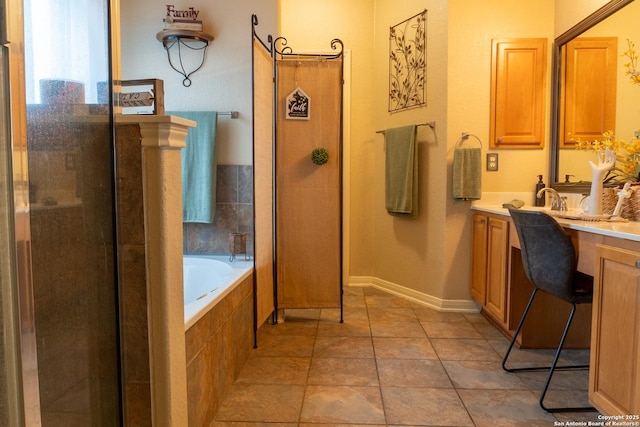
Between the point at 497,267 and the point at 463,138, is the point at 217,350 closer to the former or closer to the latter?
the point at 497,267

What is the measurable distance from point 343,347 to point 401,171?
1.64 meters

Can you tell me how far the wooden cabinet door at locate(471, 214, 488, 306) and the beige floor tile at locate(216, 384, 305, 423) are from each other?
1.63 meters

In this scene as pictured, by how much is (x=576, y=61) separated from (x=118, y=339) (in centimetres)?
325

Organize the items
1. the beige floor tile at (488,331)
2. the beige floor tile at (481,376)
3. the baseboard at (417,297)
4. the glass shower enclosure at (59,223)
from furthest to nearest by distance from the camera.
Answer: the baseboard at (417,297), the beige floor tile at (488,331), the beige floor tile at (481,376), the glass shower enclosure at (59,223)

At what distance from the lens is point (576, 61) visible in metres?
2.84

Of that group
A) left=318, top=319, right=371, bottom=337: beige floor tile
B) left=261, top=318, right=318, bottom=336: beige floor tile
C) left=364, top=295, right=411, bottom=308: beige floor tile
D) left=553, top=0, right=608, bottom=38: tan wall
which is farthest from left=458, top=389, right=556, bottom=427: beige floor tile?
left=553, top=0, right=608, bottom=38: tan wall

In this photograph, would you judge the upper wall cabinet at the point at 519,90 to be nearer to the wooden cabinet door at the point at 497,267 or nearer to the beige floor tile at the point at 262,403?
the wooden cabinet door at the point at 497,267

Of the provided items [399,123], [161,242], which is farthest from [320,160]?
[161,242]

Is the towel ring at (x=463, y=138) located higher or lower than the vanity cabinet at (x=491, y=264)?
higher

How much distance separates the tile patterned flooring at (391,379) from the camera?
1.80 meters


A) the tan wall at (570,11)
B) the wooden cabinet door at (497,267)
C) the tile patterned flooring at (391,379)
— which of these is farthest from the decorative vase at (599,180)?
the tan wall at (570,11)

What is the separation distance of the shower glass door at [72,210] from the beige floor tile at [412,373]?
1374 millimetres

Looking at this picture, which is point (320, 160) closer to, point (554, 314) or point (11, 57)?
point (554, 314)

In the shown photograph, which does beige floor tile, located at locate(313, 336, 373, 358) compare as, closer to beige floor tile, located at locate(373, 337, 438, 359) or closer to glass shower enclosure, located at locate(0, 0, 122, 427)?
beige floor tile, located at locate(373, 337, 438, 359)
